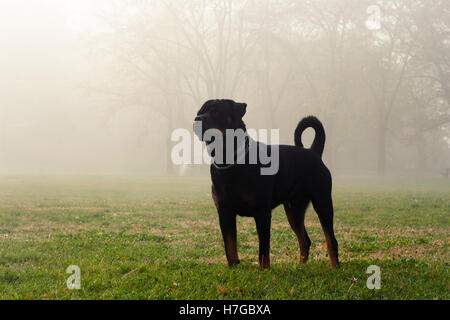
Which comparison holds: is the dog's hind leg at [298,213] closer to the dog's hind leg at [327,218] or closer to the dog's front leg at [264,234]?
the dog's hind leg at [327,218]

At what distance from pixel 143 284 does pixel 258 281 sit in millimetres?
1330

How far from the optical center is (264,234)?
4992 mm

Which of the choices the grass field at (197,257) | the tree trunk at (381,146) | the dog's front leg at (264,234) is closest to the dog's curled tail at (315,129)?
the dog's front leg at (264,234)

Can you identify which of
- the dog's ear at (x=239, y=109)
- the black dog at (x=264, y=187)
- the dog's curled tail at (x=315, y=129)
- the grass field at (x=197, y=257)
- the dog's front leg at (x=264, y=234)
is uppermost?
the dog's ear at (x=239, y=109)

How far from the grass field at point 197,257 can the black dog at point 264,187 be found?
478 millimetres

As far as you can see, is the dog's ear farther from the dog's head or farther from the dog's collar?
the dog's collar

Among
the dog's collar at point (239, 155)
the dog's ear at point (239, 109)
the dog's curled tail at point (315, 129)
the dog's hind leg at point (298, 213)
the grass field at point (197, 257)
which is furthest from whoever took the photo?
the dog's curled tail at point (315, 129)

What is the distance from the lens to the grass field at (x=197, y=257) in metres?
4.59

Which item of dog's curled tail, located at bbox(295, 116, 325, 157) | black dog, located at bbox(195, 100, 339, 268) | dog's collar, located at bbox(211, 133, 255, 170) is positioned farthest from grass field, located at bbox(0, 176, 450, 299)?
dog's curled tail, located at bbox(295, 116, 325, 157)

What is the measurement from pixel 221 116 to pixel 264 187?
39.0 inches

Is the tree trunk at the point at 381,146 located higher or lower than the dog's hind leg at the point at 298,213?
higher

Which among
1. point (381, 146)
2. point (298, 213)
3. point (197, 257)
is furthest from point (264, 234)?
point (381, 146)

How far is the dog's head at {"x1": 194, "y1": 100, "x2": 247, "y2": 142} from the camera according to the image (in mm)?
4730

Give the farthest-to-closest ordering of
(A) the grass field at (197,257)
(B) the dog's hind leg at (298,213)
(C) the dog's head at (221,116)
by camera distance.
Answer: (B) the dog's hind leg at (298,213) → (C) the dog's head at (221,116) → (A) the grass field at (197,257)
